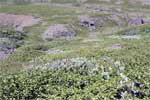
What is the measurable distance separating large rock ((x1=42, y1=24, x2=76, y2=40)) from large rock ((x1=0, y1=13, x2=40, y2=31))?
11285mm

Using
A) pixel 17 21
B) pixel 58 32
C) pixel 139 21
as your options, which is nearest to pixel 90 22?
pixel 139 21

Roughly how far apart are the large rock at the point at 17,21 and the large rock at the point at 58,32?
37.0ft

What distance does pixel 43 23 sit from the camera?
111m

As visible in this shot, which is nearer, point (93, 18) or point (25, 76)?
point (25, 76)

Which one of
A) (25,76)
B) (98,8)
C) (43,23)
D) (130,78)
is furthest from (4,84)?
(98,8)

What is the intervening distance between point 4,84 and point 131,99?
473 inches

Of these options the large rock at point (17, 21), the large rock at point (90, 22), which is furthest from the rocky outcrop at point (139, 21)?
the large rock at point (17, 21)

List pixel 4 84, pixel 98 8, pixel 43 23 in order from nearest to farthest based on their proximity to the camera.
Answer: pixel 4 84 < pixel 43 23 < pixel 98 8

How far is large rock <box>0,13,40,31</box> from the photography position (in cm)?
11177

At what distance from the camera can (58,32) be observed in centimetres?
9875

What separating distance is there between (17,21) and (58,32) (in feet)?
70.2

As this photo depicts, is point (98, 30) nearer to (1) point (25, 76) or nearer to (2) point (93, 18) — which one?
(2) point (93, 18)

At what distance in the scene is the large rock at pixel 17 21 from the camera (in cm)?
11177

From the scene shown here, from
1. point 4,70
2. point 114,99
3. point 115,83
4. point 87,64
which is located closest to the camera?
point 114,99
